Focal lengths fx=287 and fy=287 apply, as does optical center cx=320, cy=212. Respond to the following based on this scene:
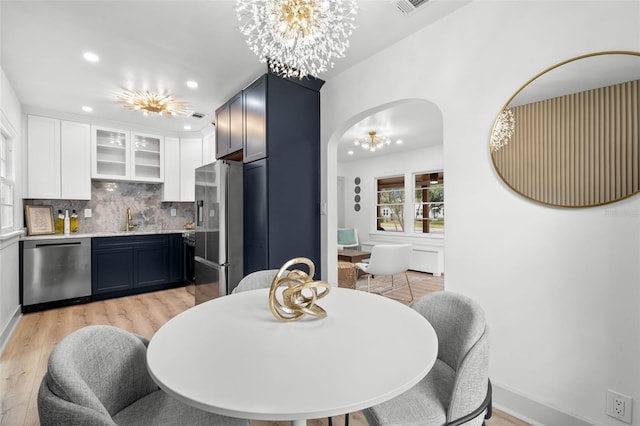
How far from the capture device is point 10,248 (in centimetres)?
299

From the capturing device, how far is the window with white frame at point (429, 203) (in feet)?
20.0

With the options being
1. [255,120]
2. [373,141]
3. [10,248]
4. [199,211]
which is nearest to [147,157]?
[199,211]

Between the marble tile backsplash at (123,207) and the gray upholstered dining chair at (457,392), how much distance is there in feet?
16.8

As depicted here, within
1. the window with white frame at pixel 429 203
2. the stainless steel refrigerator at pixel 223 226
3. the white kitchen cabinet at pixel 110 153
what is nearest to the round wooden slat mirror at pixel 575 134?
the stainless steel refrigerator at pixel 223 226

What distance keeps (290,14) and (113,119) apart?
410 centimetres

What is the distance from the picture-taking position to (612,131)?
1404 mm

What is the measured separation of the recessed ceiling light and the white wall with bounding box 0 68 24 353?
0.94m

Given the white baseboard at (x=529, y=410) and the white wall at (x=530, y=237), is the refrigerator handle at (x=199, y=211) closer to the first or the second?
the white wall at (x=530, y=237)

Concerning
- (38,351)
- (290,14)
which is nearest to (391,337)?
(290,14)

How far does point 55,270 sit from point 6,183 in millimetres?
1208

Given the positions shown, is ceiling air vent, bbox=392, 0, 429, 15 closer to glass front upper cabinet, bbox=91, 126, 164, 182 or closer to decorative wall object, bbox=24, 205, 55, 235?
glass front upper cabinet, bbox=91, 126, 164, 182

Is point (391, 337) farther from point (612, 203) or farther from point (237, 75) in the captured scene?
point (237, 75)

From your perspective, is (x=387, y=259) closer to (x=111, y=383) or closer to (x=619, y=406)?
(x=619, y=406)

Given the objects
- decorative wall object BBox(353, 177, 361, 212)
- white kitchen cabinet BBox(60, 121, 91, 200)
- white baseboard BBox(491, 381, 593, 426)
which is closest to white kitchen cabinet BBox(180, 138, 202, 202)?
white kitchen cabinet BBox(60, 121, 91, 200)
